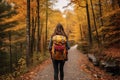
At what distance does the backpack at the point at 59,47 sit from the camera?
23.9ft

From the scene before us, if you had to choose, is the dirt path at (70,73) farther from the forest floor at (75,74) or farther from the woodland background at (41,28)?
the woodland background at (41,28)

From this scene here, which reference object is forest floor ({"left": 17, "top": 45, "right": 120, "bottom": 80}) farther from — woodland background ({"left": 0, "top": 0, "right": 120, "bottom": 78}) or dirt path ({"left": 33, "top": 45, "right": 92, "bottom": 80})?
woodland background ({"left": 0, "top": 0, "right": 120, "bottom": 78})

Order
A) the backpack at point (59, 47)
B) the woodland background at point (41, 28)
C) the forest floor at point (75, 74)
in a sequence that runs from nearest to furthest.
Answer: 1. the backpack at point (59, 47)
2. the forest floor at point (75, 74)
3. the woodland background at point (41, 28)

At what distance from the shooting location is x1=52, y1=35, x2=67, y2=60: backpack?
23.9 ft

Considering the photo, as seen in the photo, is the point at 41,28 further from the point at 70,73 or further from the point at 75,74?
the point at 75,74

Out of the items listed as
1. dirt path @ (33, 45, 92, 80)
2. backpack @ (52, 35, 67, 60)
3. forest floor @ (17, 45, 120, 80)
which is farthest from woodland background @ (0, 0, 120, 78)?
backpack @ (52, 35, 67, 60)

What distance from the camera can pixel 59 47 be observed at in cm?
727

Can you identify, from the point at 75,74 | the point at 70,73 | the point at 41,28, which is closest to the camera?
the point at 75,74

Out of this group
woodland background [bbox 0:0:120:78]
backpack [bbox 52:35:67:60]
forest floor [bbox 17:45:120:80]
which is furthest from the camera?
woodland background [bbox 0:0:120:78]

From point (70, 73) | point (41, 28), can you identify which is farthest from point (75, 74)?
point (41, 28)

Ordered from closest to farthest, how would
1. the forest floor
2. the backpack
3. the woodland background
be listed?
the backpack
the forest floor
the woodland background

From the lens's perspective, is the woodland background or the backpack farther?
the woodland background

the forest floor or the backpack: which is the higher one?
the backpack

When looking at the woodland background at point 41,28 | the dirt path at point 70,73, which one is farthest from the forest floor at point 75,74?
the woodland background at point 41,28
